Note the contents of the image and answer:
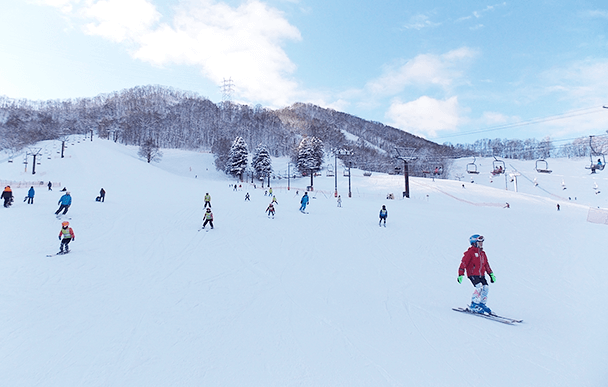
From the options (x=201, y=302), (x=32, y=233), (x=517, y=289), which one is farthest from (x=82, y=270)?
(x=517, y=289)

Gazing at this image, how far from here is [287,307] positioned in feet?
23.2

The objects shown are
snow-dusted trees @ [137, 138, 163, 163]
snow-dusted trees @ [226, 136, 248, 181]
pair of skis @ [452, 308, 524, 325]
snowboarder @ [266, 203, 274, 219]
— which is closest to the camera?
pair of skis @ [452, 308, 524, 325]

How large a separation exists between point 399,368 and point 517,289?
6557mm

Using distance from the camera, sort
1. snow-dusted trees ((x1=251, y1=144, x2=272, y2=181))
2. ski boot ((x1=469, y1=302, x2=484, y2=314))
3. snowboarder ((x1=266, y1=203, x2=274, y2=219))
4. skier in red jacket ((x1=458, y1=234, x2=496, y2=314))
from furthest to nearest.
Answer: snow-dusted trees ((x1=251, y1=144, x2=272, y2=181)) → snowboarder ((x1=266, y1=203, x2=274, y2=219)) → ski boot ((x1=469, y1=302, x2=484, y2=314)) → skier in red jacket ((x1=458, y1=234, x2=496, y2=314))

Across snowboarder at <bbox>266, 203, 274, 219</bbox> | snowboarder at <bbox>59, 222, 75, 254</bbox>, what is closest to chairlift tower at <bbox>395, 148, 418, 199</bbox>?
snowboarder at <bbox>266, 203, 274, 219</bbox>

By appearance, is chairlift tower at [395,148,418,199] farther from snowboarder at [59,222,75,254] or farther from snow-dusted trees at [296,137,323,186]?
snowboarder at [59,222,75,254]

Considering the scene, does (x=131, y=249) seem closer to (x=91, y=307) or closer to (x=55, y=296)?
(x=55, y=296)

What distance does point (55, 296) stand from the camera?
7445mm

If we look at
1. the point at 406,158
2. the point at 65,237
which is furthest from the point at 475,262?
the point at 406,158

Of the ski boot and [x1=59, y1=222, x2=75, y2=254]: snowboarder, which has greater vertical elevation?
[x1=59, y1=222, x2=75, y2=254]: snowboarder

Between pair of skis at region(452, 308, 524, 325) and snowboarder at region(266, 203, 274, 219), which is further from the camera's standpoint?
snowboarder at region(266, 203, 274, 219)

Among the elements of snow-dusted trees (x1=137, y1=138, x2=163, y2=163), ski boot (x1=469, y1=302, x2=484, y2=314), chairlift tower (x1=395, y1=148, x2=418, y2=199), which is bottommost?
ski boot (x1=469, y1=302, x2=484, y2=314)

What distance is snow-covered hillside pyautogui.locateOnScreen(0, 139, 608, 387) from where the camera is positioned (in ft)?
15.0

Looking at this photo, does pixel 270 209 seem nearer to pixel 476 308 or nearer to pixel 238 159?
pixel 476 308
